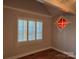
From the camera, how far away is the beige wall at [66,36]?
199 inches

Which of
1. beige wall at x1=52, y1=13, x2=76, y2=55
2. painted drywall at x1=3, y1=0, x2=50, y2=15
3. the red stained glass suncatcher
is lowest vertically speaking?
beige wall at x1=52, y1=13, x2=76, y2=55

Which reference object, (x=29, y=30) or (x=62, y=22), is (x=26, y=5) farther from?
(x=62, y=22)

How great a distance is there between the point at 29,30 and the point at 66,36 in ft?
6.99

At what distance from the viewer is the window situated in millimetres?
4679

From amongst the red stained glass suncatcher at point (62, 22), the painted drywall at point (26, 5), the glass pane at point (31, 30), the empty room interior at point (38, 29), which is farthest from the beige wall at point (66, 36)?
the glass pane at point (31, 30)

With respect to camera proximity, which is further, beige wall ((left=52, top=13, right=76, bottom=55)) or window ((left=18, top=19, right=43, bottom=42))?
beige wall ((left=52, top=13, right=76, bottom=55))

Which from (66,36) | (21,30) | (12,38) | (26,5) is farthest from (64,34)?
(12,38)

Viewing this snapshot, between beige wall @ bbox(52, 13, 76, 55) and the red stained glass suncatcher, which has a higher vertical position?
the red stained glass suncatcher

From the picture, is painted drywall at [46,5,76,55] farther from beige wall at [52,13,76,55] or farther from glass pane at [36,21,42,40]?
glass pane at [36,21,42,40]

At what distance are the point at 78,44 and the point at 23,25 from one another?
14.4 feet

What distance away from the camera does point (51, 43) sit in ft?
21.8

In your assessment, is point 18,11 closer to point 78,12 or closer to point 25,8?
point 25,8

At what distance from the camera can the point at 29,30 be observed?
5.20m

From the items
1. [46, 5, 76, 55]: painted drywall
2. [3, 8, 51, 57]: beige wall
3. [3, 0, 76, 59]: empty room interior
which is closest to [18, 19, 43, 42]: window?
[3, 0, 76, 59]: empty room interior
